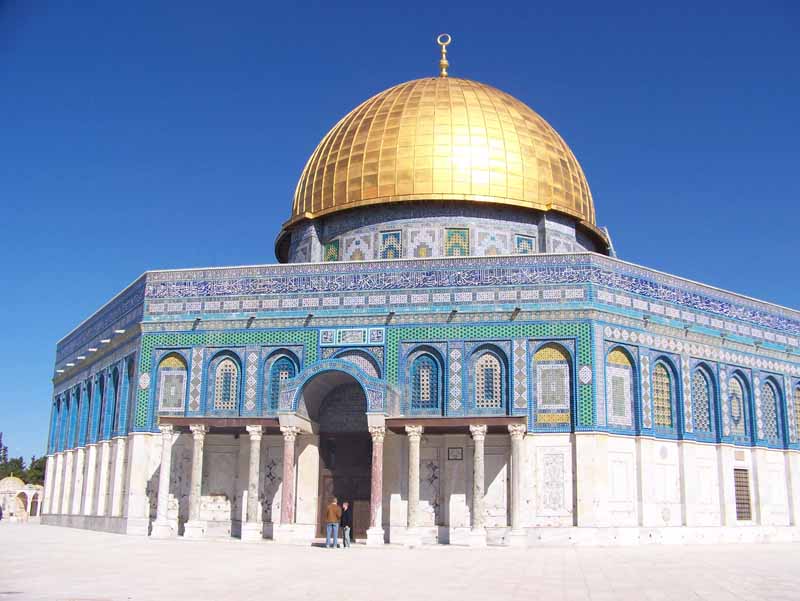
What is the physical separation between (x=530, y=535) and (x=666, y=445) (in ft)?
14.2

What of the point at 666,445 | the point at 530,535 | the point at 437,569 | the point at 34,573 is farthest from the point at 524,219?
the point at 34,573

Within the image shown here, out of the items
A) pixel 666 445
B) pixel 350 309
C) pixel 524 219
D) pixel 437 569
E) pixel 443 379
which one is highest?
pixel 524 219

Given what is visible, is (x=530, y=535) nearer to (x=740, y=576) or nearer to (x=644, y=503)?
(x=644, y=503)

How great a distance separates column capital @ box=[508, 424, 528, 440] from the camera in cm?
2034

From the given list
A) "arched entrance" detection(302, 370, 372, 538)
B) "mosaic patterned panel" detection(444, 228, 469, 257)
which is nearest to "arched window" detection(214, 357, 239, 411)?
"arched entrance" detection(302, 370, 372, 538)

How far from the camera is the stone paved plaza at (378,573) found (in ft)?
33.3

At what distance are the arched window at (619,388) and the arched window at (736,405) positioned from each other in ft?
12.7

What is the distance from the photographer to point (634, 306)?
22234 mm

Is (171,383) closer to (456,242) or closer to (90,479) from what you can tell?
(90,479)

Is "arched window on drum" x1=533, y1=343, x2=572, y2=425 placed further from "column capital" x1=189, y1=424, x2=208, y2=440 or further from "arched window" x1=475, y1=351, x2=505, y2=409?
"column capital" x1=189, y1=424, x2=208, y2=440

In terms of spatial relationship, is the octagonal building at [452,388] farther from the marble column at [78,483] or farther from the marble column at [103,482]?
the marble column at [78,483]

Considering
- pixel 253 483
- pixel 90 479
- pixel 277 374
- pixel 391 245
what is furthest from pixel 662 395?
pixel 90 479

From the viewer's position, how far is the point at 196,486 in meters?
21.8

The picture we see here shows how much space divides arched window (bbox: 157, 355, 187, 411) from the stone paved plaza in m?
Answer: 5.15
